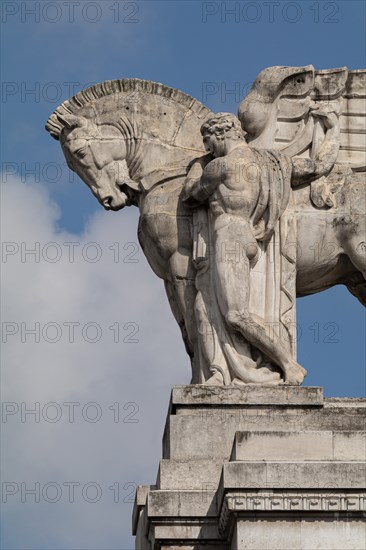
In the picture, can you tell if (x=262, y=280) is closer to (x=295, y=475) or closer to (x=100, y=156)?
(x=100, y=156)

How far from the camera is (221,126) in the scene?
2762cm

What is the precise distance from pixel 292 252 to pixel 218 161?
1.57 m

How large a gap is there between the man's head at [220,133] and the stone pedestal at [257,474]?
137 inches

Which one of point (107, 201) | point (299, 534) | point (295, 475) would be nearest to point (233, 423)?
point (295, 475)

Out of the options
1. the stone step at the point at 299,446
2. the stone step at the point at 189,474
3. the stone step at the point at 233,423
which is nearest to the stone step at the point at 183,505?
the stone step at the point at 189,474

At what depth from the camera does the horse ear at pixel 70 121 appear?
2852 centimetres

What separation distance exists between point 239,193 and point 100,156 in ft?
8.04

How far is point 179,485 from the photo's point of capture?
1003 inches

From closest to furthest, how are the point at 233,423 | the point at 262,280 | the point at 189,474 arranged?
the point at 189,474
the point at 233,423
the point at 262,280

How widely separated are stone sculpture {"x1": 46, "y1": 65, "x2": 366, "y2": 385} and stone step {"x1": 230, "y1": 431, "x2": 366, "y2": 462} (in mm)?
1573

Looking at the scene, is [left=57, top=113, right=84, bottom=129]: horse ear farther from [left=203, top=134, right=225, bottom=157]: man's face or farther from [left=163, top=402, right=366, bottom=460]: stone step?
[left=163, top=402, right=366, bottom=460]: stone step

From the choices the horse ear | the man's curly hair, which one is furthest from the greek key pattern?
the horse ear

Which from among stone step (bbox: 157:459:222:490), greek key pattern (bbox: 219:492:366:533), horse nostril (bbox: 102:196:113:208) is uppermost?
horse nostril (bbox: 102:196:113:208)

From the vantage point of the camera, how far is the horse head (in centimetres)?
2834
